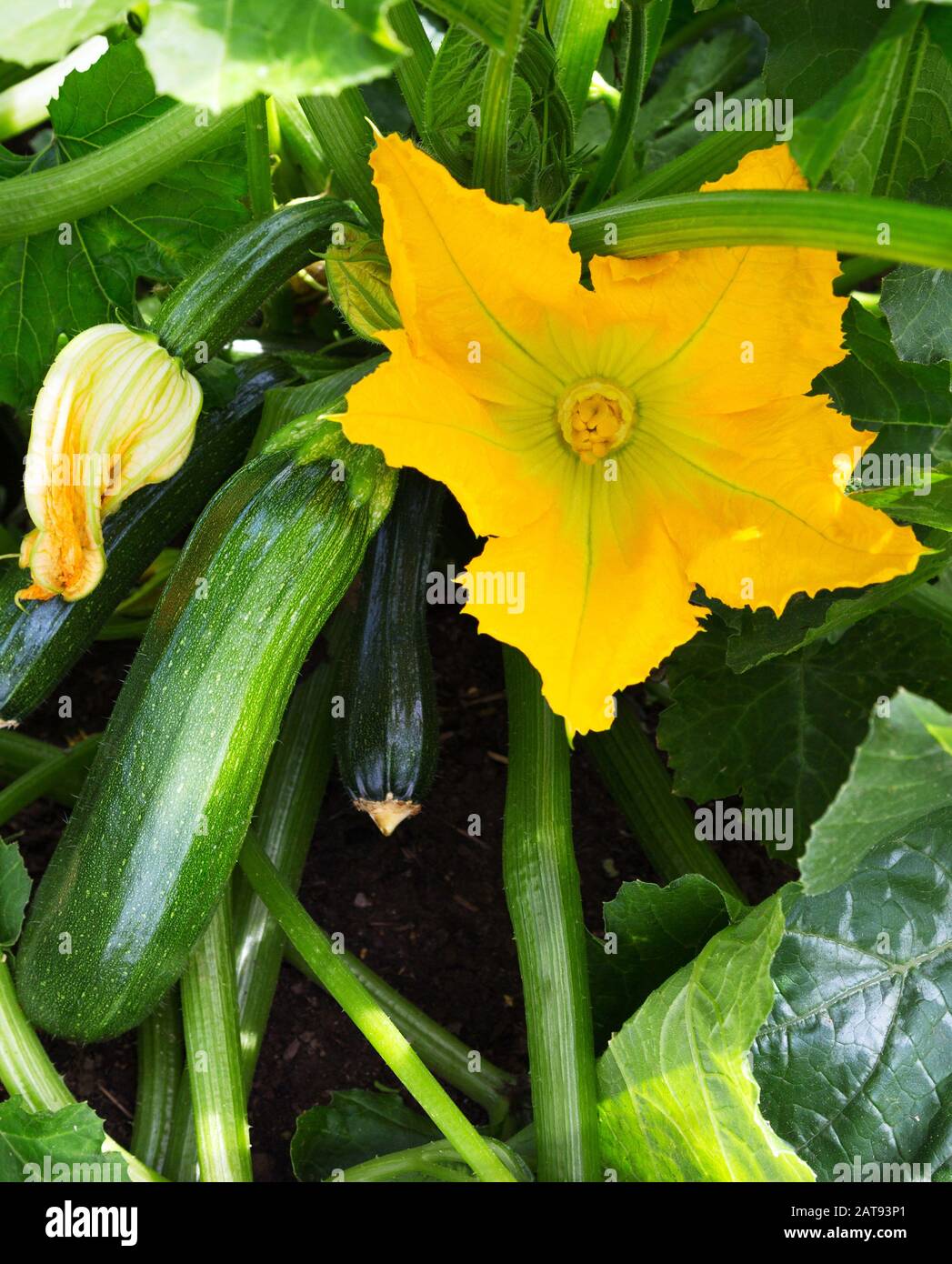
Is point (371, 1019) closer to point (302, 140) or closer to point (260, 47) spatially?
point (260, 47)

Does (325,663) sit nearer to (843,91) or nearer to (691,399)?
(691,399)

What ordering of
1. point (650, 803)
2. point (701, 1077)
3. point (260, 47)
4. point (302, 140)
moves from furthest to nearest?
point (650, 803) → point (302, 140) → point (701, 1077) → point (260, 47)

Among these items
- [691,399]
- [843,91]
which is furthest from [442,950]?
[843,91]

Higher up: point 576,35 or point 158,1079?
point 576,35

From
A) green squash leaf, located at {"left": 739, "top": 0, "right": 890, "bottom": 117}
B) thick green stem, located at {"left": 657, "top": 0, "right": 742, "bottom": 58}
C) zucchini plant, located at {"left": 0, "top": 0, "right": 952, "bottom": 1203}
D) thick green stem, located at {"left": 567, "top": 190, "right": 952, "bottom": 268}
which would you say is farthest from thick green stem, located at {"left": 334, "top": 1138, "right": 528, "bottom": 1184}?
thick green stem, located at {"left": 657, "top": 0, "right": 742, "bottom": 58}

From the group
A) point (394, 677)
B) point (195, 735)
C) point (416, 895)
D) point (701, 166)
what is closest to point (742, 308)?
point (701, 166)

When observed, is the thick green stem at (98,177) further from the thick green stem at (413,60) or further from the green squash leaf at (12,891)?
the green squash leaf at (12,891)
